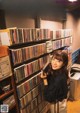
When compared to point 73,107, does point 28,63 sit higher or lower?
higher

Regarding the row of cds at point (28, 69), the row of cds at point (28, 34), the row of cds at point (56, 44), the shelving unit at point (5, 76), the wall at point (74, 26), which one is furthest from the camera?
the wall at point (74, 26)

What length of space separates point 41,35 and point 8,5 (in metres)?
0.61

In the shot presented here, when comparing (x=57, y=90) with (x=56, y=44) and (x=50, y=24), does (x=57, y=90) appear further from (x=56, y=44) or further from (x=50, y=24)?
(x=50, y=24)

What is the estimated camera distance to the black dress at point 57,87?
141 centimetres

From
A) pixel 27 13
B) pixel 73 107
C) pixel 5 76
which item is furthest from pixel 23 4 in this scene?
pixel 73 107

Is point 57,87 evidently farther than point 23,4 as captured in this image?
No

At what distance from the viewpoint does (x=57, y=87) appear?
55.2 inches

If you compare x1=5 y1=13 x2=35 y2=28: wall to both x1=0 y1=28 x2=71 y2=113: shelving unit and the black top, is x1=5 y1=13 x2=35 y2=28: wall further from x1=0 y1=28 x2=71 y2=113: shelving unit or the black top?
the black top

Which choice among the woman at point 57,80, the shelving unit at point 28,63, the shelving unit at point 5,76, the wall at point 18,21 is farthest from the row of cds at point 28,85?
the wall at point 18,21

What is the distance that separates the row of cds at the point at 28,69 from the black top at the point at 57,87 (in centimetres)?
32

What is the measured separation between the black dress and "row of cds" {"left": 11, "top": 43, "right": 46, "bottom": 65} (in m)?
0.39

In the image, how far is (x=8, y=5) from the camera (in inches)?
60.8

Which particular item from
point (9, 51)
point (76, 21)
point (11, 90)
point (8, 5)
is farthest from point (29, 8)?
point (76, 21)

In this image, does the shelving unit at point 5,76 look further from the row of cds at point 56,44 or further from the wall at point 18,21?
the row of cds at point 56,44
